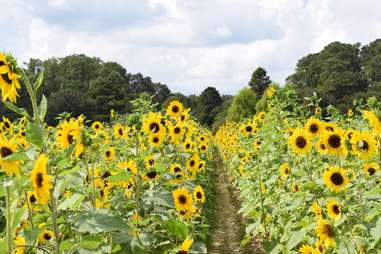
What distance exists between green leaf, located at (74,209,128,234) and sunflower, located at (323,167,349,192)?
7.37 ft

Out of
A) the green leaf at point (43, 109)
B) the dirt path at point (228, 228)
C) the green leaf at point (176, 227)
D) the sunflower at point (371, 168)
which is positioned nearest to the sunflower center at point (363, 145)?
the sunflower at point (371, 168)

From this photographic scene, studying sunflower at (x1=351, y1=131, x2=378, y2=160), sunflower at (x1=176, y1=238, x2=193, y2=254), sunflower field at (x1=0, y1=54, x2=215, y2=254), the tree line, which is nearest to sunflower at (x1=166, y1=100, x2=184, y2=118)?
sunflower field at (x1=0, y1=54, x2=215, y2=254)

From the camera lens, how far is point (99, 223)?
8.36 ft

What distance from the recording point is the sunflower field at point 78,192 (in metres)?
2.36

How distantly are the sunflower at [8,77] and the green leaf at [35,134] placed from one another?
0.37 m

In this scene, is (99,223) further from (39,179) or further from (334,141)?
(334,141)

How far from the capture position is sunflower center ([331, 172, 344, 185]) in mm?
4305

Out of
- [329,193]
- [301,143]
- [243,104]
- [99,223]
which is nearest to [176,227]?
[99,223]

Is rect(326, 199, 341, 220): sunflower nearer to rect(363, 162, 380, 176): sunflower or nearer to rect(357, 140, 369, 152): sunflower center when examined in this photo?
rect(357, 140, 369, 152): sunflower center

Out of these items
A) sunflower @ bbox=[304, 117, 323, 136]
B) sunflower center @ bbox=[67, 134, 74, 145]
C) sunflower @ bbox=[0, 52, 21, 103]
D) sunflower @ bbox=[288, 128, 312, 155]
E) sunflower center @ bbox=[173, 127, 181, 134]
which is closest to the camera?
sunflower @ bbox=[0, 52, 21, 103]

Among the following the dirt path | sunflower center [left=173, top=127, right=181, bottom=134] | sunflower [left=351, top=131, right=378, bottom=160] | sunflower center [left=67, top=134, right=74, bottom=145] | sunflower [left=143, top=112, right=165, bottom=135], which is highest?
sunflower [left=143, top=112, right=165, bottom=135]

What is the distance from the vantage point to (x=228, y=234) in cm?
925

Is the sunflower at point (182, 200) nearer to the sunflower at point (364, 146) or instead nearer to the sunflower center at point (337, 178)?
the sunflower center at point (337, 178)

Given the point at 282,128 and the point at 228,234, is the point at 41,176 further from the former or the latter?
the point at 228,234
